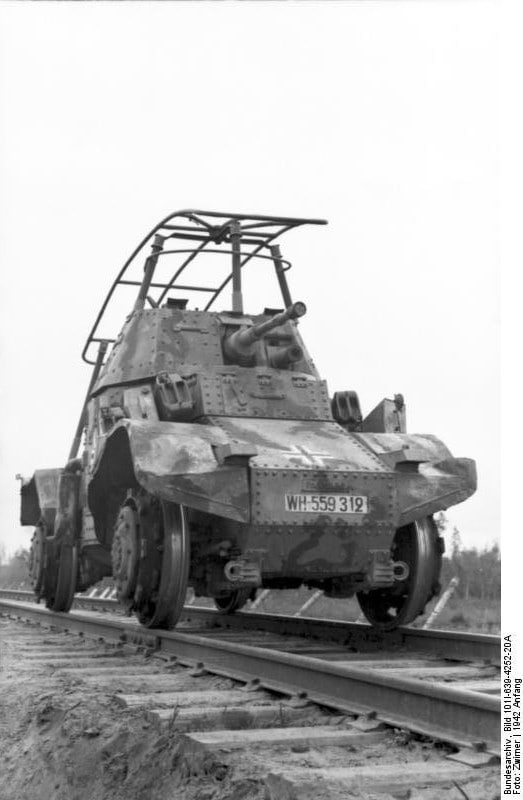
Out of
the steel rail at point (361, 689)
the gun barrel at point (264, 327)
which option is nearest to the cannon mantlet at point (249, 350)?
the gun barrel at point (264, 327)

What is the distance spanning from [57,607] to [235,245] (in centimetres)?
478

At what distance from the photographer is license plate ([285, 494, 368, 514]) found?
770 centimetres

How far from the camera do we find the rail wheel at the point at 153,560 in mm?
7980

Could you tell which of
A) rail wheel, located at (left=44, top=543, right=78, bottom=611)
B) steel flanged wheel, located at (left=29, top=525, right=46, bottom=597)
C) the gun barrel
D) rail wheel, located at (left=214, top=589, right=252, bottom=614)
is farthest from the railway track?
steel flanged wheel, located at (left=29, top=525, right=46, bottom=597)

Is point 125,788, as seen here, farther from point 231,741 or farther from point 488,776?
point 488,776

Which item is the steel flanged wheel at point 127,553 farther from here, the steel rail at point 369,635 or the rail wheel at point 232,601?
the rail wheel at point 232,601

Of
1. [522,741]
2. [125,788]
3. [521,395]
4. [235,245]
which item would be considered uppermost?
[235,245]

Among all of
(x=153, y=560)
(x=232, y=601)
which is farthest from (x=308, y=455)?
(x=232, y=601)

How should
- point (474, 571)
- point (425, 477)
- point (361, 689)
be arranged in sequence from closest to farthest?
1. point (361, 689)
2. point (425, 477)
3. point (474, 571)

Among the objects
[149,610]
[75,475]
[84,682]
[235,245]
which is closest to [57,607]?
[75,475]

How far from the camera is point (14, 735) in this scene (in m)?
5.52

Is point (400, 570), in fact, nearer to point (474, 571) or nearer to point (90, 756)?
point (90, 756)

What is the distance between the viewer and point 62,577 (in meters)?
11.7

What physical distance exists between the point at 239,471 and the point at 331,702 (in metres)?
2.57
